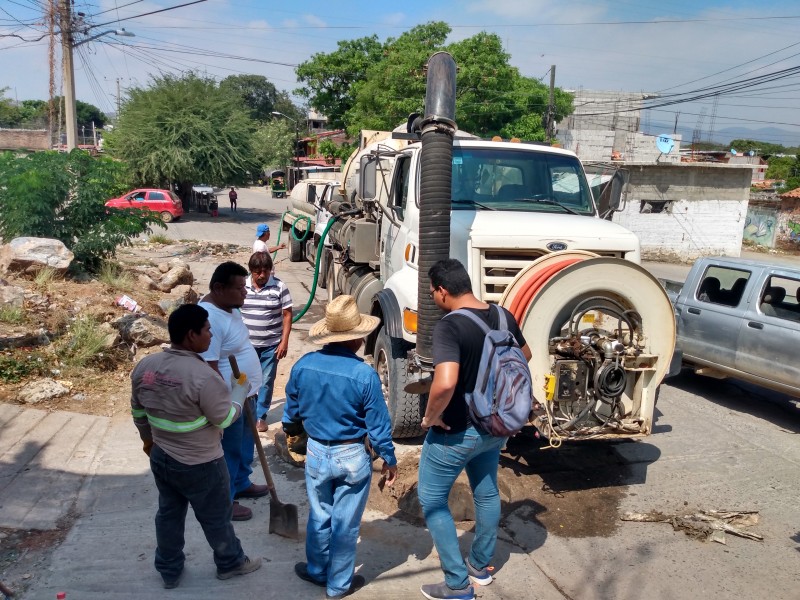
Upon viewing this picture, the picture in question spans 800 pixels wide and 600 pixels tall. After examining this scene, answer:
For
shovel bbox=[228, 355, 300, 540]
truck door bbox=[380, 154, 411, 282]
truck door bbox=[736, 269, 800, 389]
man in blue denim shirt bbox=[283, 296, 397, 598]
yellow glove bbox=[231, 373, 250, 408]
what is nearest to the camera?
man in blue denim shirt bbox=[283, 296, 397, 598]

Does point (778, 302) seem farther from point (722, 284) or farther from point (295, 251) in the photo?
point (295, 251)

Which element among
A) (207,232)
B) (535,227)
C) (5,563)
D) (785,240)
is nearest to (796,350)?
(535,227)

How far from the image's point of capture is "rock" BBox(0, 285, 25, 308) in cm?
796

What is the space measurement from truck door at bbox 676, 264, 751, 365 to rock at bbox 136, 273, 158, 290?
8.08 meters

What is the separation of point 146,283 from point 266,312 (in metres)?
6.49

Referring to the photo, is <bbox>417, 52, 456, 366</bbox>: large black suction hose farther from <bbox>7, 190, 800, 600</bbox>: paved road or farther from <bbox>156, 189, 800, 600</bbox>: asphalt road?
<bbox>156, 189, 800, 600</bbox>: asphalt road

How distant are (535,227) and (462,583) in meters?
2.97

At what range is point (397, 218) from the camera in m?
6.88

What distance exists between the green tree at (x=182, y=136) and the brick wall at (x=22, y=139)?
3158 cm

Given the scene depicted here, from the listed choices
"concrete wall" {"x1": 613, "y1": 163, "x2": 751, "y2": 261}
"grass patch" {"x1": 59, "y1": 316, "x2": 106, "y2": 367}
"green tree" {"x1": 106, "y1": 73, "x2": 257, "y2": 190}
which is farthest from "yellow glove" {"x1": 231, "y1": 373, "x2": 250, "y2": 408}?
"green tree" {"x1": 106, "y1": 73, "x2": 257, "y2": 190}

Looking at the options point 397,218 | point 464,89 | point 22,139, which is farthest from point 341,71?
point 22,139

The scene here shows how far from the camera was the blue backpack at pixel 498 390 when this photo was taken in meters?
3.45

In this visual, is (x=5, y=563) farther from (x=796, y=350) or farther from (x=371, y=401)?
(x=796, y=350)

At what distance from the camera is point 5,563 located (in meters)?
3.82
